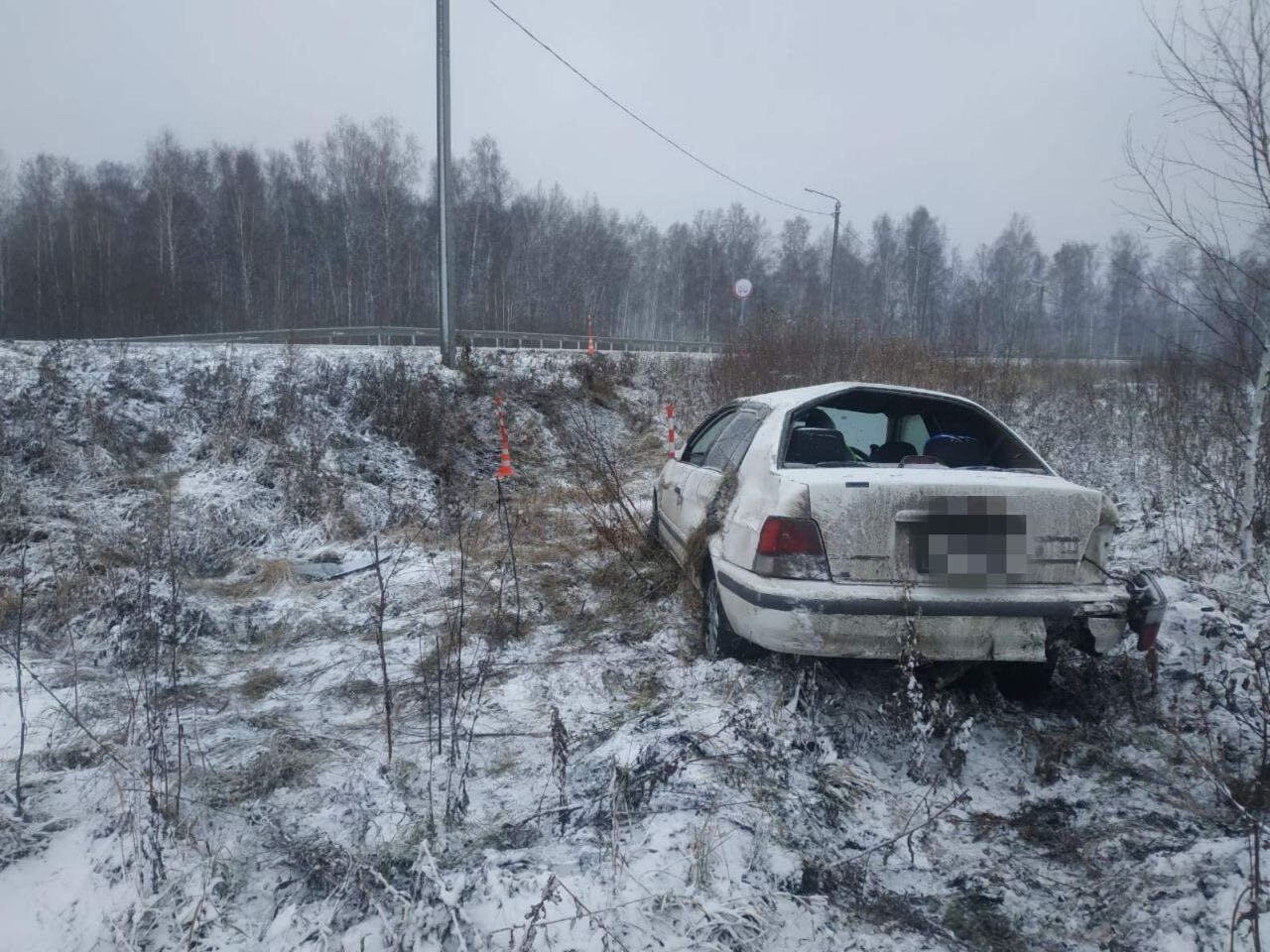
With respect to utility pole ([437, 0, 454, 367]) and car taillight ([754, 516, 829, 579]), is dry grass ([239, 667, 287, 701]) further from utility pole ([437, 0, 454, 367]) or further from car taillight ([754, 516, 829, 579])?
utility pole ([437, 0, 454, 367])

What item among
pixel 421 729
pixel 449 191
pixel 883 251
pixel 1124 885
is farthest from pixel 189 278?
pixel 883 251

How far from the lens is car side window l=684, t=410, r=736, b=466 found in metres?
4.64

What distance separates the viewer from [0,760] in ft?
8.95

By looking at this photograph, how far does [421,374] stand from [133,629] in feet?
28.0

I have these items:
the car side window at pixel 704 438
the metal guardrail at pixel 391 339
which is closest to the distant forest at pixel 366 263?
the metal guardrail at pixel 391 339

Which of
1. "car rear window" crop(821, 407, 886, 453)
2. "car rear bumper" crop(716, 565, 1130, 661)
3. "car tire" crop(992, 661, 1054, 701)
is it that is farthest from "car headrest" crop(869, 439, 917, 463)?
"car rear bumper" crop(716, 565, 1130, 661)

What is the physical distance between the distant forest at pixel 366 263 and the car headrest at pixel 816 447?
10042 millimetres

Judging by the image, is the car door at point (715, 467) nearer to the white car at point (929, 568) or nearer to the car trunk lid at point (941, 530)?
the white car at point (929, 568)

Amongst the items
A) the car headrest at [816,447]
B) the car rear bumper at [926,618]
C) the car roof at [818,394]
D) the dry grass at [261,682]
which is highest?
the car roof at [818,394]

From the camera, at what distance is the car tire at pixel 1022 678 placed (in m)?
3.24

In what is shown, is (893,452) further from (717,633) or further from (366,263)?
(366,263)

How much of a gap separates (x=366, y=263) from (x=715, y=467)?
32013 millimetres

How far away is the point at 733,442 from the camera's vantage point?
4.08 meters

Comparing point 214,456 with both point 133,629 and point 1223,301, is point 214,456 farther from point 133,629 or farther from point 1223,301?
point 1223,301
